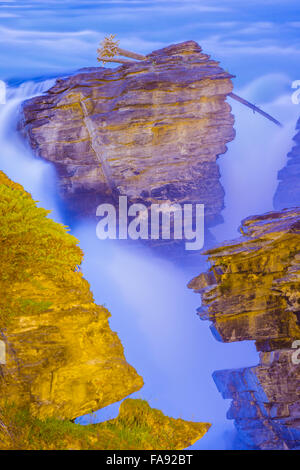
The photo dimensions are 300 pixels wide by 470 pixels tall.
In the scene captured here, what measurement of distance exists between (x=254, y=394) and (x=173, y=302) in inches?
331

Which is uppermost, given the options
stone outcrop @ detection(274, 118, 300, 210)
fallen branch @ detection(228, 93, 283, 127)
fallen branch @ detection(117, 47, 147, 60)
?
fallen branch @ detection(117, 47, 147, 60)

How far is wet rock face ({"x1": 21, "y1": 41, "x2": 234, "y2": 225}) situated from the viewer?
20.8m

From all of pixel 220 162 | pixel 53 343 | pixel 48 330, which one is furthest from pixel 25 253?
pixel 220 162

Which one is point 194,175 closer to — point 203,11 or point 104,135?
point 104,135

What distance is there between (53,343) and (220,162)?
19.5m

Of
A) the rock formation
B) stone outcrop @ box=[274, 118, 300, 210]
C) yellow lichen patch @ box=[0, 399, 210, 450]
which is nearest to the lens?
yellow lichen patch @ box=[0, 399, 210, 450]

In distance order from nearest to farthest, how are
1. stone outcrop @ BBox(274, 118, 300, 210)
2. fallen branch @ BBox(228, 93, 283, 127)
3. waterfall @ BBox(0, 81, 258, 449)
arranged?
waterfall @ BBox(0, 81, 258, 449), fallen branch @ BBox(228, 93, 283, 127), stone outcrop @ BBox(274, 118, 300, 210)

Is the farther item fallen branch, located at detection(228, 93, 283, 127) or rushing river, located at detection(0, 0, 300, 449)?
fallen branch, located at detection(228, 93, 283, 127)

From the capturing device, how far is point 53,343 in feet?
23.8

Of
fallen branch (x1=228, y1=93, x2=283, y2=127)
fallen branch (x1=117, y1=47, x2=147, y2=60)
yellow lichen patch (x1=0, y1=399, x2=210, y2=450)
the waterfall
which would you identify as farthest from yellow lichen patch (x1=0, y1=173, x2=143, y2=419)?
fallen branch (x1=228, y1=93, x2=283, y2=127)

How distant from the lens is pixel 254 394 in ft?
40.1

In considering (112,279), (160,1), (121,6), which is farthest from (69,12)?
(112,279)

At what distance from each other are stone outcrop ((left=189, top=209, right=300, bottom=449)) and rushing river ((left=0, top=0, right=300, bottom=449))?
3668 mm

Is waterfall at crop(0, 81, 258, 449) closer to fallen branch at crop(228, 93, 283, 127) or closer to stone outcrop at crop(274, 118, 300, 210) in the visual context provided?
stone outcrop at crop(274, 118, 300, 210)
